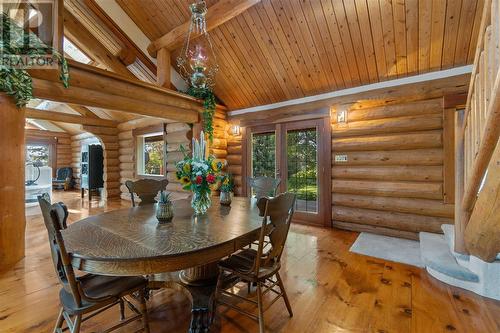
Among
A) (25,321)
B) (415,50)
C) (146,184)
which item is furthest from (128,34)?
(415,50)

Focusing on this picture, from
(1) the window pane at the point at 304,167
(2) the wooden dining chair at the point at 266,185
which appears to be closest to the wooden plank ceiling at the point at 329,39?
(1) the window pane at the point at 304,167

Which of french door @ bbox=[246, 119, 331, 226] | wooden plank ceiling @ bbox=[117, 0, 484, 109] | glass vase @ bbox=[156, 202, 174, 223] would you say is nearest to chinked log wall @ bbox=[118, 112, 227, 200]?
french door @ bbox=[246, 119, 331, 226]

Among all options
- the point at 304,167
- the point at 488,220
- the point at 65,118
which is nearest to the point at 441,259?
the point at 488,220

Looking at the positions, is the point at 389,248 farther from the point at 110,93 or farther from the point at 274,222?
the point at 110,93

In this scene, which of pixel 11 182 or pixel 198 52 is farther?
pixel 198 52

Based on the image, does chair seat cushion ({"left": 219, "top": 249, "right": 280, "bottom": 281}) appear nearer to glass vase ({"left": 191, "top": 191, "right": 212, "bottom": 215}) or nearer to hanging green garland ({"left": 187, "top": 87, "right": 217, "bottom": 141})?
glass vase ({"left": 191, "top": 191, "right": 212, "bottom": 215})

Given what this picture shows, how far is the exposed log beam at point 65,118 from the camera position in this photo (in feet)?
19.7

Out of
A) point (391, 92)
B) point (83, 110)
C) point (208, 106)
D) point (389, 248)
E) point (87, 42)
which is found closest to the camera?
point (389, 248)

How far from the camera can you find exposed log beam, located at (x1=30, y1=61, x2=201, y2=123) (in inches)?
118

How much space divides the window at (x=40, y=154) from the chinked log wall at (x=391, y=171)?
40.1 ft

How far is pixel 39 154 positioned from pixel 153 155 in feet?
23.5

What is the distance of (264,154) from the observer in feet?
17.0

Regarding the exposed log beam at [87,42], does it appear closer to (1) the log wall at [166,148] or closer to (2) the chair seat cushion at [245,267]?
(1) the log wall at [166,148]

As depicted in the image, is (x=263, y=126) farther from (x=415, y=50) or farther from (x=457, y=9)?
(x=457, y=9)
